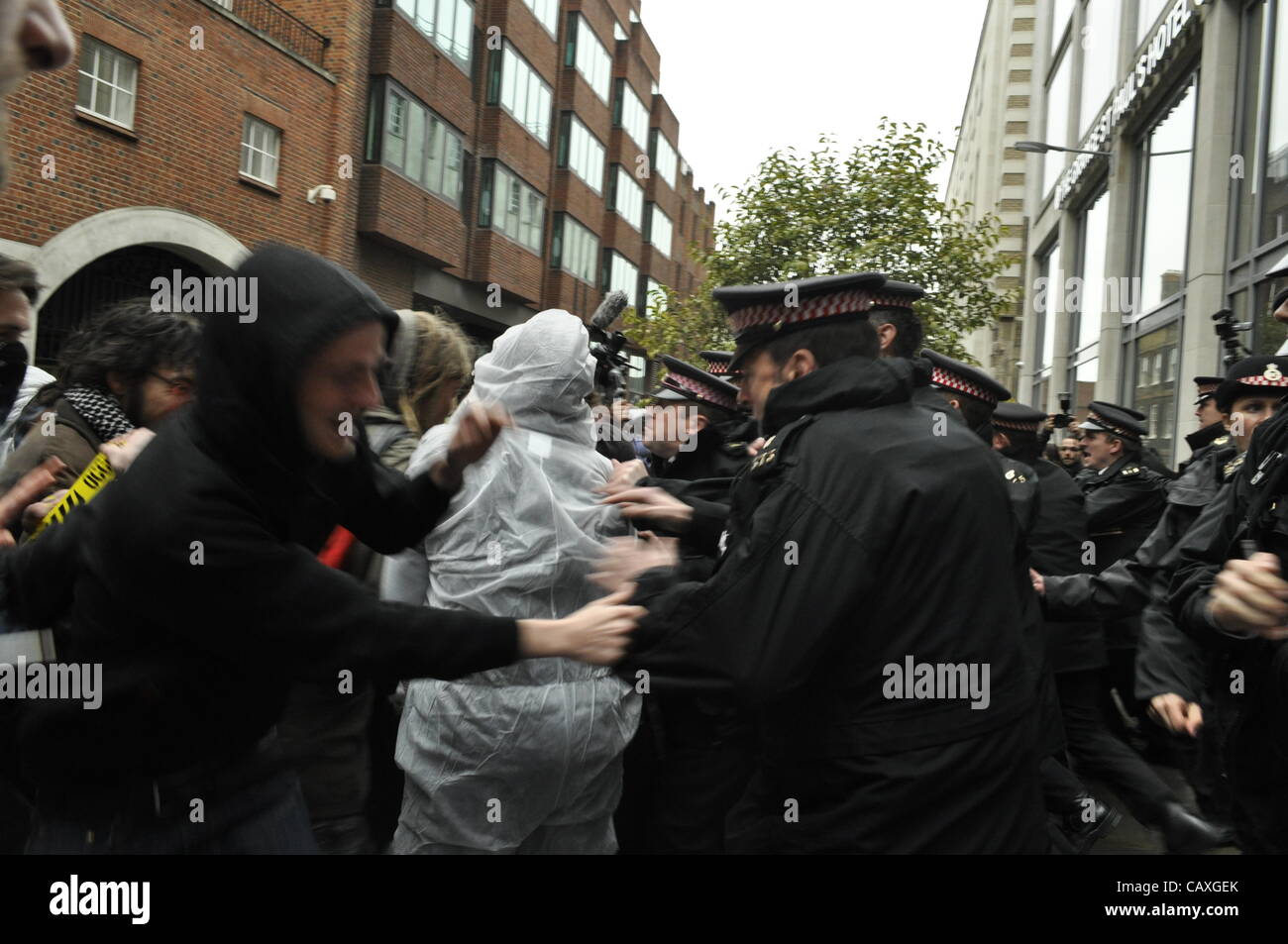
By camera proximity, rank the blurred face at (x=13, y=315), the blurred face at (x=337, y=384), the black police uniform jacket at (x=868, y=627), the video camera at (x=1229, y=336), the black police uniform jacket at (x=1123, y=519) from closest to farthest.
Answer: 1. the blurred face at (x=337, y=384)
2. the black police uniform jacket at (x=868, y=627)
3. the blurred face at (x=13, y=315)
4. the black police uniform jacket at (x=1123, y=519)
5. the video camera at (x=1229, y=336)

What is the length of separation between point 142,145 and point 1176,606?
14530 mm

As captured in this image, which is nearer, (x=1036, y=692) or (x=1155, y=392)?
(x=1036, y=692)

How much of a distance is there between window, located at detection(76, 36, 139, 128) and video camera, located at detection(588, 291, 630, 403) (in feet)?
34.2

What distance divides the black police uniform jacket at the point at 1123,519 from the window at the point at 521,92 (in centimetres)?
2237

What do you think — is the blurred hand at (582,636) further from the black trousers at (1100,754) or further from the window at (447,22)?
the window at (447,22)

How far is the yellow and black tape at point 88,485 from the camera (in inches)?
104

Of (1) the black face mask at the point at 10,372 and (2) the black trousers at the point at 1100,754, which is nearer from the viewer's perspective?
(1) the black face mask at the point at 10,372

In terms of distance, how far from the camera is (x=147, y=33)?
14.0 meters

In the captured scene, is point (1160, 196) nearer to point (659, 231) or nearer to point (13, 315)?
point (13, 315)

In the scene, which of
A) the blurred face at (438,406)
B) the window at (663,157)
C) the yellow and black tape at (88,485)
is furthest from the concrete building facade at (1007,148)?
the yellow and black tape at (88,485)

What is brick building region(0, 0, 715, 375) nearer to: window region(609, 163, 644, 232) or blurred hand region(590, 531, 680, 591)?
window region(609, 163, 644, 232)

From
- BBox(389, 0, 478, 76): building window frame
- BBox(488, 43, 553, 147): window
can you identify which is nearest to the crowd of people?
BBox(389, 0, 478, 76): building window frame
